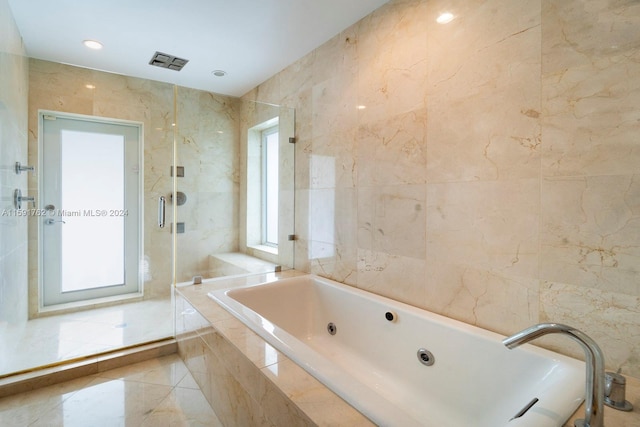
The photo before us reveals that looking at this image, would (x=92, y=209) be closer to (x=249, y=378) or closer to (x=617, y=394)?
(x=249, y=378)

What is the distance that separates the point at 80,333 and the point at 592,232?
3.26m

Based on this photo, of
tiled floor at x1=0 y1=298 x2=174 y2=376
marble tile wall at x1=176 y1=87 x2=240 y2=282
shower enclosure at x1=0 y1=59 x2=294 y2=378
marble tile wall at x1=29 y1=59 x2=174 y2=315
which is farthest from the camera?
marble tile wall at x1=176 y1=87 x2=240 y2=282

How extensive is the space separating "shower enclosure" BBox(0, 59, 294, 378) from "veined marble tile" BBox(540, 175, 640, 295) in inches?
75.4

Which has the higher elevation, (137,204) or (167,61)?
(167,61)

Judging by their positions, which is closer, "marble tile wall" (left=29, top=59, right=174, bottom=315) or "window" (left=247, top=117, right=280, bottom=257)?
"marble tile wall" (left=29, top=59, right=174, bottom=315)

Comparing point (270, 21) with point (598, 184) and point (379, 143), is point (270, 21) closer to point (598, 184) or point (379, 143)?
point (379, 143)

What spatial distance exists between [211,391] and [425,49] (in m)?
2.15

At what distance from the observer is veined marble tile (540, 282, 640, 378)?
104 cm

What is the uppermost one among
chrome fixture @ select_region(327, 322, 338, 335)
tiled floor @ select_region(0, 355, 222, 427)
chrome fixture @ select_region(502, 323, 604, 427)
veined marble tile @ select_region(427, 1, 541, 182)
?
veined marble tile @ select_region(427, 1, 541, 182)

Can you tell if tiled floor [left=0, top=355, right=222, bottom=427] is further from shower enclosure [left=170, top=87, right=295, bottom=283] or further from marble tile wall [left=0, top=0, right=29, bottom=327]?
shower enclosure [left=170, top=87, right=295, bottom=283]

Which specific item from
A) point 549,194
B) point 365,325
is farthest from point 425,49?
point 365,325

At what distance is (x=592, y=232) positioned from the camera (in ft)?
3.63

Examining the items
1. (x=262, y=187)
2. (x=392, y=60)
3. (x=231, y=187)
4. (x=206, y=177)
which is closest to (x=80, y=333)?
(x=206, y=177)

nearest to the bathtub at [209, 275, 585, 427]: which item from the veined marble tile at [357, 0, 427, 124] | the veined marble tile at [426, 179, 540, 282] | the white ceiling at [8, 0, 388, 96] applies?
the veined marble tile at [426, 179, 540, 282]
